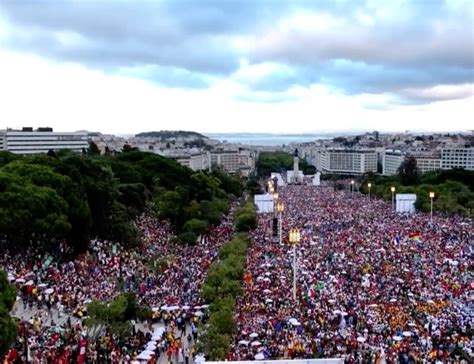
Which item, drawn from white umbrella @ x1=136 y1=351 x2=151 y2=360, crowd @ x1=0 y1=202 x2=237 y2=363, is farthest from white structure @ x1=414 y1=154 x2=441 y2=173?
white umbrella @ x1=136 y1=351 x2=151 y2=360

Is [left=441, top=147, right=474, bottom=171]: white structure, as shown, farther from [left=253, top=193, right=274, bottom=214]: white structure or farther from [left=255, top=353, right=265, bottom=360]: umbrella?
[left=255, top=353, right=265, bottom=360]: umbrella

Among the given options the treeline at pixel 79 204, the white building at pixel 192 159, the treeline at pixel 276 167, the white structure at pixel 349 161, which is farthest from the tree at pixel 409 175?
the white structure at pixel 349 161

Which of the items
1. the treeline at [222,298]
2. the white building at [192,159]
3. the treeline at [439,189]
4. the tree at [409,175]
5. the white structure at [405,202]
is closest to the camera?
the treeline at [222,298]

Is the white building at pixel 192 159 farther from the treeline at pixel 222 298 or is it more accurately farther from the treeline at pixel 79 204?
the treeline at pixel 222 298

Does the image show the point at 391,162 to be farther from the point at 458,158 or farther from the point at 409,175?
the point at 409,175

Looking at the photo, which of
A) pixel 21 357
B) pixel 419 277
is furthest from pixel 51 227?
pixel 419 277
